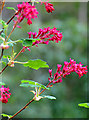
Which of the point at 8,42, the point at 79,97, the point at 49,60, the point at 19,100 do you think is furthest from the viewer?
the point at 79,97

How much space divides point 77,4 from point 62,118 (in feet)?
7.09

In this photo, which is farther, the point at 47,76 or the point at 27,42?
the point at 47,76

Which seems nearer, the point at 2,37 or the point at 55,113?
the point at 2,37

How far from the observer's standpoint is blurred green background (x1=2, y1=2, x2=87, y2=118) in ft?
8.96

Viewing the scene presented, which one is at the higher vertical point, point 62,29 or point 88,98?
point 62,29

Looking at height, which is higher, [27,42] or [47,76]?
[27,42]

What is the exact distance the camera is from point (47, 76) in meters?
2.81

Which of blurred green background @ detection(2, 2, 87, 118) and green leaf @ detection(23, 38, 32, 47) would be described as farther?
blurred green background @ detection(2, 2, 87, 118)

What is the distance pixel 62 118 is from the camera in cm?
312

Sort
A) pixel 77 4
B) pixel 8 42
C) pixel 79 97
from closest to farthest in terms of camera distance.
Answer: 1. pixel 8 42
2. pixel 79 97
3. pixel 77 4

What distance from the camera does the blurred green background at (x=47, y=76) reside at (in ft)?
8.96

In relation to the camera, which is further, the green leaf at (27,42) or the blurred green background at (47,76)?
the blurred green background at (47,76)

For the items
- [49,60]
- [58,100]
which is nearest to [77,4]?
[49,60]

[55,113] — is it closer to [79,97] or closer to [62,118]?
[62,118]
